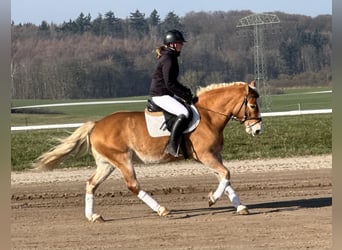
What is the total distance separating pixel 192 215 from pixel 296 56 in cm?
4465

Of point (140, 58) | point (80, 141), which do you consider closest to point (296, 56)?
point (140, 58)

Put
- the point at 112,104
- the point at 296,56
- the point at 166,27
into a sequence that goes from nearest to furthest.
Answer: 1. the point at 112,104
2. the point at 296,56
3. the point at 166,27

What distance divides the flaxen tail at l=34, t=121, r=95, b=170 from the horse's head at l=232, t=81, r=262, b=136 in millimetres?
2159

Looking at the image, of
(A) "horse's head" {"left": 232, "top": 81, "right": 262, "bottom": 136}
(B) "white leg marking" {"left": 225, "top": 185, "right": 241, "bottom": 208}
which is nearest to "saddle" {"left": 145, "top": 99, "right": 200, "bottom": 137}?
(A) "horse's head" {"left": 232, "top": 81, "right": 262, "bottom": 136}

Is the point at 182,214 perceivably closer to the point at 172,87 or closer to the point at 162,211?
the point at 162,211

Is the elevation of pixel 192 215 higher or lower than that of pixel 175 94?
lower

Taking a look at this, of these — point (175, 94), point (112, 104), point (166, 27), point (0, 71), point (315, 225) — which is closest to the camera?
point (0, 71)

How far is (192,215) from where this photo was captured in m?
9.41

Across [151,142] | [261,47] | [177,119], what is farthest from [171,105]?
[261,47]

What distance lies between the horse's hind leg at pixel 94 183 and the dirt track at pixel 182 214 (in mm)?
194

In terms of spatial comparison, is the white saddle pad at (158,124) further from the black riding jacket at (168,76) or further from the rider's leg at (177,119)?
the black riding jacket at (168,76)

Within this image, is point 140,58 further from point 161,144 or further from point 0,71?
point 0,71

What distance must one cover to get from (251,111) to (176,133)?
1210 millimetres

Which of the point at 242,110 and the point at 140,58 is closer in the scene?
the point at 242,110
